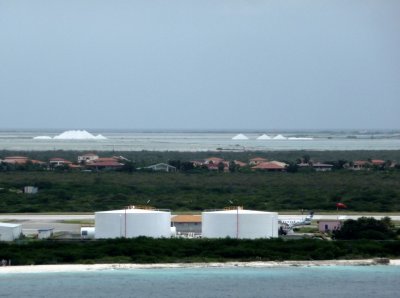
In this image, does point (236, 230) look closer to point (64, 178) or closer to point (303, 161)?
point (64, 178)

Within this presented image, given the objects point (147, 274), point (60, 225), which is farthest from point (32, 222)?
point (147, 274)

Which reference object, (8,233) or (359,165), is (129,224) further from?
(359,165)

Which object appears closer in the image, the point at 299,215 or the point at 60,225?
the point at 60,225

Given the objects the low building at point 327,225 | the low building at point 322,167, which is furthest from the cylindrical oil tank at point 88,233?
the low building at point 322,167

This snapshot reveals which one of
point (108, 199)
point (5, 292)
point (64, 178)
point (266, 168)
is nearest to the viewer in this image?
point (5, 292)

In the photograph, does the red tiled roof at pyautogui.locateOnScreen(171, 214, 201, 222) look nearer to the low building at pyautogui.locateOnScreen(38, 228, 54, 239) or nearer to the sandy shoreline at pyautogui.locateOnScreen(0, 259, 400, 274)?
the low building at pyautogui.locateOnScreen(38, 228, 54, 239)

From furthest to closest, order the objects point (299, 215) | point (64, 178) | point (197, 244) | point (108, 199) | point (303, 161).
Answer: point (303, 161), point (64, 178), point (108, 199), point (299, 215), point (197, 244)
